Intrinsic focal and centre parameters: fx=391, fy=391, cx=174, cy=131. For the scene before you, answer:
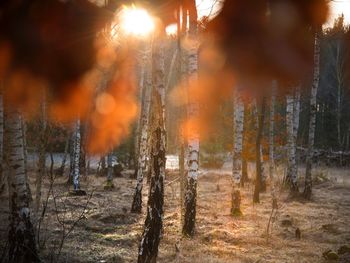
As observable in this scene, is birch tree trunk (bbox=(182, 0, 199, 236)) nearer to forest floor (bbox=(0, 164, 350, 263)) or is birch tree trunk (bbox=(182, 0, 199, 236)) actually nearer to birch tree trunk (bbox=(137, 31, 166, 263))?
forest floor (bbox=(0, 164, 350, 263))

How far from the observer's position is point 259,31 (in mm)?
1865

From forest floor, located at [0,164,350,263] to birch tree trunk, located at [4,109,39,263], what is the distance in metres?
0.45

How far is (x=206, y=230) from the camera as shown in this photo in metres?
9.86

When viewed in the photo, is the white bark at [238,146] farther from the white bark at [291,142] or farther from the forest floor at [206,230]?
the white bark at [291,142]

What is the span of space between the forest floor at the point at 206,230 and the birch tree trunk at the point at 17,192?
449 mm

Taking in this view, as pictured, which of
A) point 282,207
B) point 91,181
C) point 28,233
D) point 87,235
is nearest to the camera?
point 28,233

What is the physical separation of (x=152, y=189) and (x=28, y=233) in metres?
2.16

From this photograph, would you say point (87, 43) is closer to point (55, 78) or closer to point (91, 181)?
point (55, 78)

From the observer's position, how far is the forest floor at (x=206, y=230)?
760cm

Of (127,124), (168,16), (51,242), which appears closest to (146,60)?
(51,242)

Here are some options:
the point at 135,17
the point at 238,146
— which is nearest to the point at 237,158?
the point at 238,146

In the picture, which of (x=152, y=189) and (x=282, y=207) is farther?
(x=282, y=207)

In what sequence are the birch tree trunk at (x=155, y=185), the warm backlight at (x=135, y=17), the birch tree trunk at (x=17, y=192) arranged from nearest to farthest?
the warm backlight at (x=135, y=17) < the birch tree trunk at (x=155, y=185) < the birch tree trunk at (x=17, y=192)

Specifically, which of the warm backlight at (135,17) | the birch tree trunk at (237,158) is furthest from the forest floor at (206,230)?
the warm backlight at (135,17)
